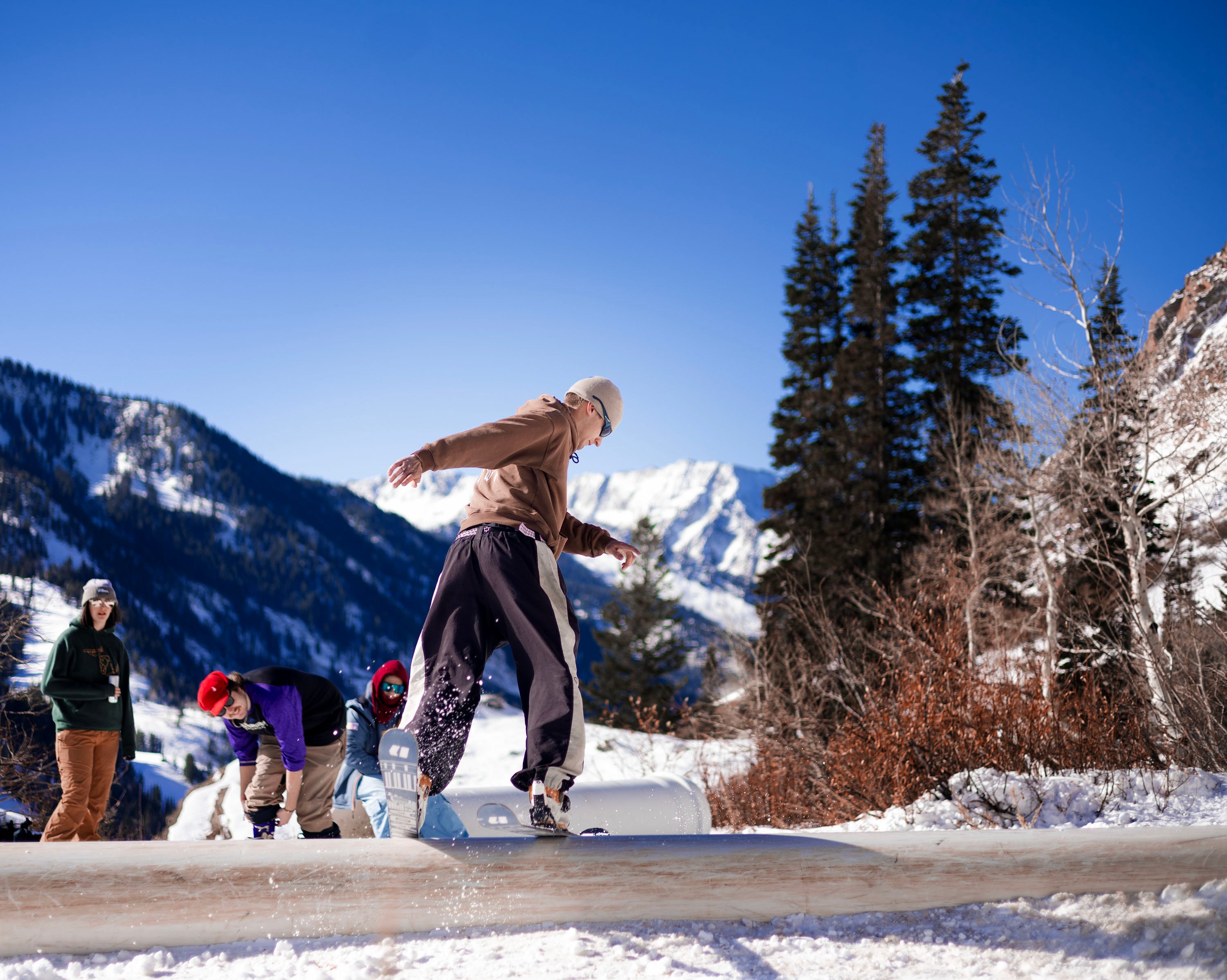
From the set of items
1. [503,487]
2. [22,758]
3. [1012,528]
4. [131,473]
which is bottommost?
[22,758]

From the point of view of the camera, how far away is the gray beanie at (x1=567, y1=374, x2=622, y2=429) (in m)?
3.19

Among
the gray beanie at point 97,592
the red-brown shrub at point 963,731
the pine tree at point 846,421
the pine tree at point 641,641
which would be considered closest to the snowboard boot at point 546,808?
the red-brown shrub at point 963,731

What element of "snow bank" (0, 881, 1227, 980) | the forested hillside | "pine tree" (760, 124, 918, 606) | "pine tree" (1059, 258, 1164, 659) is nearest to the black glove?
→ "snow bank" (0, 881, 1227, 980)

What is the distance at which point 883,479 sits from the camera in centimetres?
2577

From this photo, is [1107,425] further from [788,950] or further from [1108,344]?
[788,950]

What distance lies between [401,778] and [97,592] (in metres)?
4.38

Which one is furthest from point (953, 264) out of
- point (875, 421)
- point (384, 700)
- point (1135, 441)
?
point (384, 700)

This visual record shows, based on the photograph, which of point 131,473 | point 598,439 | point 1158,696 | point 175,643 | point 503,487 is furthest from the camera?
point 131,473

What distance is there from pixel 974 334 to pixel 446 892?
2826cm

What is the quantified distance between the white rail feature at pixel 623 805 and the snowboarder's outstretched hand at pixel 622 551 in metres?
2.25

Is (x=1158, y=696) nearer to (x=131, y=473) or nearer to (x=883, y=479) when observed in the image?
(x=883, y=479)

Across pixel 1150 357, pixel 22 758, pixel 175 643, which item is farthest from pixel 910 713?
pixel 175 643

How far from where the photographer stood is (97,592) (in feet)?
18.6

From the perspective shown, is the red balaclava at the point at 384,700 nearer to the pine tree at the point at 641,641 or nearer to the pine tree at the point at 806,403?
the pine tree at the point at 806,403
